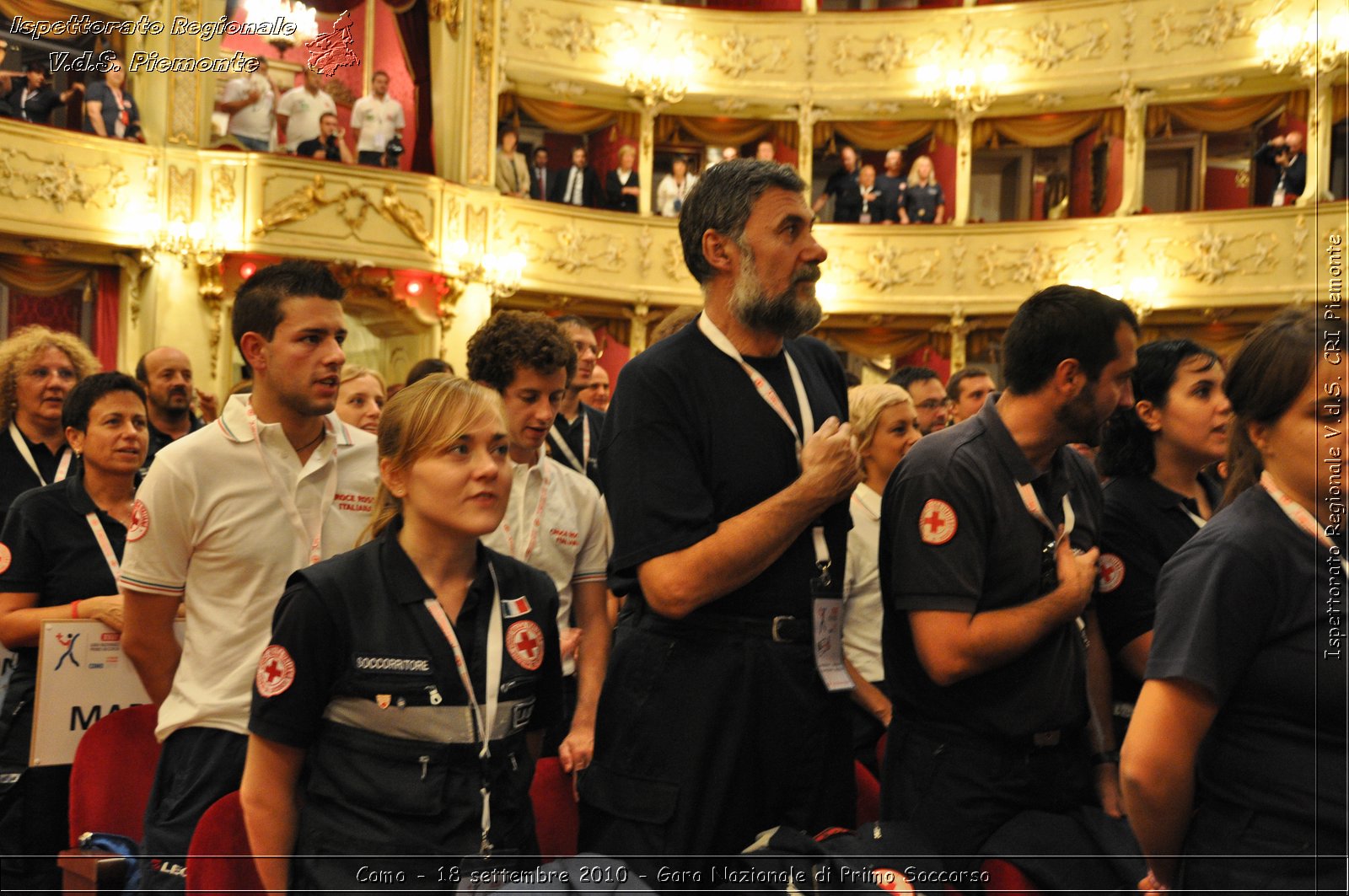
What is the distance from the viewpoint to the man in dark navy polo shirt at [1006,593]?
8.04ft

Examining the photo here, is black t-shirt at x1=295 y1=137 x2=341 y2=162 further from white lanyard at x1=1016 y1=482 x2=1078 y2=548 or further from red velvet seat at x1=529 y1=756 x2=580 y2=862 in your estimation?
white lanyard at x1=1016 y1=482 x2=1078 y2=548

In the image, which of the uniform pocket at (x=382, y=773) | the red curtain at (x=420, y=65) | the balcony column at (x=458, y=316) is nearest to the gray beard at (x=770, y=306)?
the uniform pocket at (x=382, y=773)

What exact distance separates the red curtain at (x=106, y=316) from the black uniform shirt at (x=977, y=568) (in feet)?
42.9

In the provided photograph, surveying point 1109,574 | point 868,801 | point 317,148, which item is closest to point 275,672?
point 868,801

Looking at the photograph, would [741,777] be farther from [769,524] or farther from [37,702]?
[37,702]

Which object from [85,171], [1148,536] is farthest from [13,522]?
[85,171]

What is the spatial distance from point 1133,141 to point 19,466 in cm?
1472

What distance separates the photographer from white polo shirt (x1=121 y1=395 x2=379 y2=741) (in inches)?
113

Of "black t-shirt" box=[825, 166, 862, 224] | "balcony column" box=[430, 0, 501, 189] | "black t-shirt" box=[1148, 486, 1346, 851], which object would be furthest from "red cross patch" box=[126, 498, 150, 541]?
"black t-shirt" box=[825, 166, 862, 224]

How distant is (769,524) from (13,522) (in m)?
2.69

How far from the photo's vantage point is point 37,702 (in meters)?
3.23

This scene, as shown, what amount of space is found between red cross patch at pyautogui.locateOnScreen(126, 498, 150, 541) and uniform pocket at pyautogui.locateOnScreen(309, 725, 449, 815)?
0.91 metres

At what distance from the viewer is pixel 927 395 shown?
20.5ft

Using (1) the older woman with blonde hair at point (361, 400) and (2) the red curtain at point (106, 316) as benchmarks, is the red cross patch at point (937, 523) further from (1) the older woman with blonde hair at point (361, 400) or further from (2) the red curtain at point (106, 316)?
(2) the red curtain at point (106, 316)
